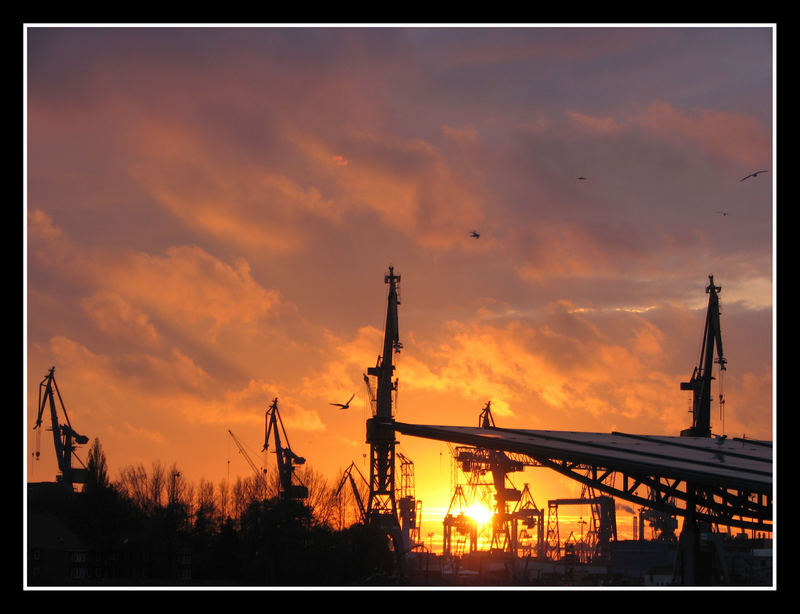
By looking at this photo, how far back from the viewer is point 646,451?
195 feet

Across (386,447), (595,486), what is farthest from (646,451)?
(386,447)

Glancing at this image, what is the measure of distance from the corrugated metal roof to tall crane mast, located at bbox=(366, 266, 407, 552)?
26781 millimetres

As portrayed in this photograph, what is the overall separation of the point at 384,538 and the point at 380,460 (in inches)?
273

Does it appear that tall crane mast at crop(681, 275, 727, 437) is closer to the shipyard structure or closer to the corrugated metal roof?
the shipyard structure

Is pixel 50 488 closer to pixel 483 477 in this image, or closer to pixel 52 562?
pixel 52 562

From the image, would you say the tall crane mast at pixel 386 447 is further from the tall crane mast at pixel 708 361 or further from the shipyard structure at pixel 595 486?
the tall crane mast at pixel 708 361

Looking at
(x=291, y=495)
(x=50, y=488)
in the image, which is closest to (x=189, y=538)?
(x=291, y=495)

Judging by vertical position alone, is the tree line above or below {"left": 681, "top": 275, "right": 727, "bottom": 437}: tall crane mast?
below

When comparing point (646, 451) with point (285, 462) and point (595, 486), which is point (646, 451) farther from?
point (285, 462)

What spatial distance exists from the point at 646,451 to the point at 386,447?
36.8 meters

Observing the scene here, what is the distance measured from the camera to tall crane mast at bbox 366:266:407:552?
94.6 meters

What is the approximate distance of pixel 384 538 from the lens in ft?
314

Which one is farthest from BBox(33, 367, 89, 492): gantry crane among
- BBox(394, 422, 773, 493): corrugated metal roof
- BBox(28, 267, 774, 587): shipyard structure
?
BBox(394, 422, 773, 493): corrugated metal roof
